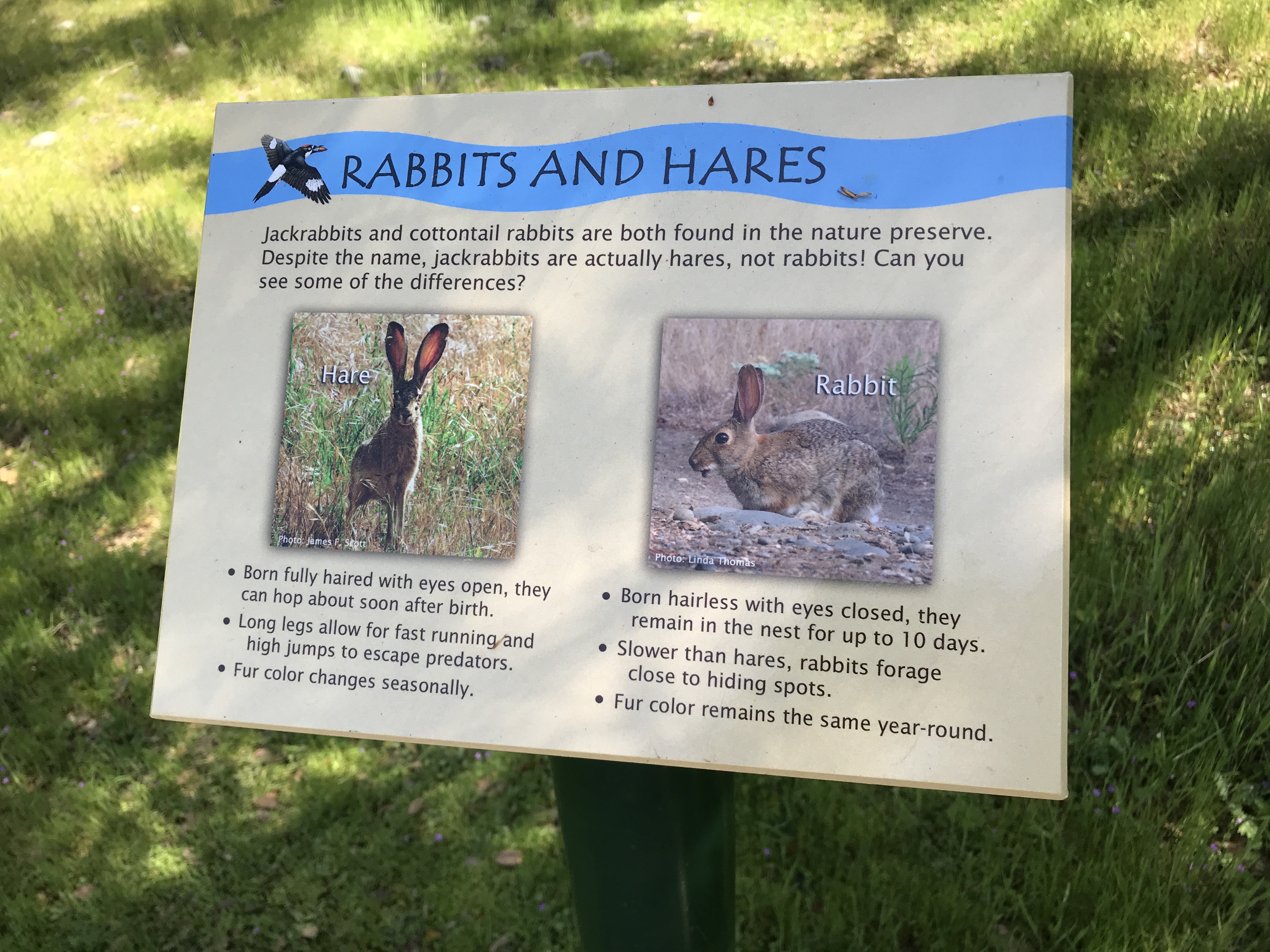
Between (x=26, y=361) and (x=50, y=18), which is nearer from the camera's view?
(x=26, y=361)

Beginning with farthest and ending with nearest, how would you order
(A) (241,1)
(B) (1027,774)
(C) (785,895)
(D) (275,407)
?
1. (A) (241,1)
2. (C) (785,895)
3. (D) (275,407)
4. (B) (1027,774)

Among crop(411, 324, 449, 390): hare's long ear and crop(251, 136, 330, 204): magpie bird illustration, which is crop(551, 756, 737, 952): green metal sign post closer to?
crop(411, 324, 449, 390): hare's long ear

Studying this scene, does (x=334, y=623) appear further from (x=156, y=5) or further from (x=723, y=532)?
(x=156, y=5)

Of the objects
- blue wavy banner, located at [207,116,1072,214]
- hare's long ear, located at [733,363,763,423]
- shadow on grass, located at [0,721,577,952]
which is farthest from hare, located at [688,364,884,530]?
shadow on grass, located at [0,721,577,952]

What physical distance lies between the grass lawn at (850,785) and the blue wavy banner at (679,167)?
148 centimetres

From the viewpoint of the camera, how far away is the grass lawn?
222 cm

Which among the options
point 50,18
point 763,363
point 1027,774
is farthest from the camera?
point 50,18

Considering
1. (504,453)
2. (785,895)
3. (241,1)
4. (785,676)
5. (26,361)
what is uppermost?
(241,1)

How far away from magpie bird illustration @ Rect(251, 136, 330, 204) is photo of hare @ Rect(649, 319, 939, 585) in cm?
67

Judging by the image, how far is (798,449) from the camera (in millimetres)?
1354

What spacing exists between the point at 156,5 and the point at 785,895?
19.0 feet

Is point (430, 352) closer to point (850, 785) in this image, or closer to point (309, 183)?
point (309, 183)

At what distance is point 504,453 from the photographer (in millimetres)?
1448

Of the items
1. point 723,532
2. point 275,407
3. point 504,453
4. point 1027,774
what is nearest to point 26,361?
point 275,407
